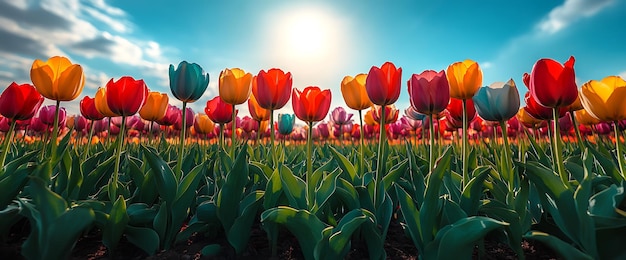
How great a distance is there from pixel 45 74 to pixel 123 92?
73 cm

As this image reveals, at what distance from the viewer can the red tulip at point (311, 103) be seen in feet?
7.36

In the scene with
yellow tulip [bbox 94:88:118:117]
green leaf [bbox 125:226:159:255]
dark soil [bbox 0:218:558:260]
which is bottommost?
dark soil [bbox 0:218:558:260]

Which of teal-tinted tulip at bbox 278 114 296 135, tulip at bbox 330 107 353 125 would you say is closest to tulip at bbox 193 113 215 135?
teal-tinted tulip at bbox 278 114 296 135

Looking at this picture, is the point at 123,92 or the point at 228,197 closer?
the point at 228,197

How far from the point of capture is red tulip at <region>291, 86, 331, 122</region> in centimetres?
224

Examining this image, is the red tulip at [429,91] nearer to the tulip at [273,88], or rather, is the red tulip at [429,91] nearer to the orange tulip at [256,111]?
the tulip at [273,88]

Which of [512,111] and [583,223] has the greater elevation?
[512,111]

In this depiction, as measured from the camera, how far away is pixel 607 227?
1.52 metres

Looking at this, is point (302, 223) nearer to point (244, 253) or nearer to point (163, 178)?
point (244, 253)

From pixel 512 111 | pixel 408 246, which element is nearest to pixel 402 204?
pixel 408 246

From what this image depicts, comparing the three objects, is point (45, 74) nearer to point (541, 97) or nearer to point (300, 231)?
point (300, 231)

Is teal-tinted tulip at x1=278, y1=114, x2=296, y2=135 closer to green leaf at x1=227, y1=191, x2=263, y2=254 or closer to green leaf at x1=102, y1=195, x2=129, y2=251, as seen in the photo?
green leaf at x1=227, y1=191, x2=263, y2=254

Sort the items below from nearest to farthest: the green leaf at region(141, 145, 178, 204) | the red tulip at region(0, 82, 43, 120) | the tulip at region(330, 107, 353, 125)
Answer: the green leaf at region(141, 145, 178, 204)
the red tulip at region(0, 82, 43, 120)
the tulip at region(330, 107, 353, 125)

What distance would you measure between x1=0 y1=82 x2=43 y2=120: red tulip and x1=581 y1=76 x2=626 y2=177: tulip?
386 cm
